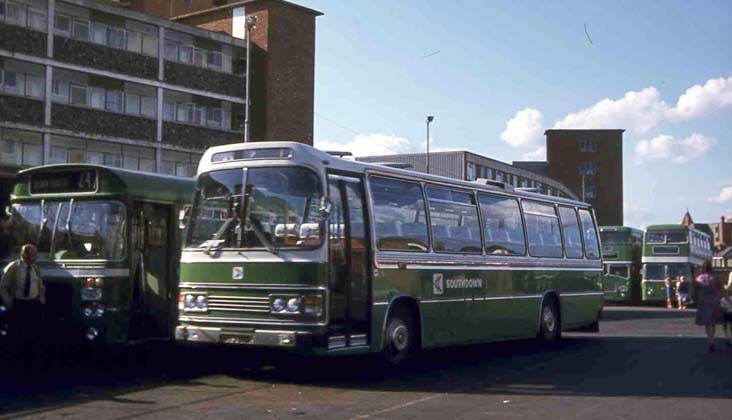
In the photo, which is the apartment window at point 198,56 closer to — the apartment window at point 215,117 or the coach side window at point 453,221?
the apartment window at point 215,117

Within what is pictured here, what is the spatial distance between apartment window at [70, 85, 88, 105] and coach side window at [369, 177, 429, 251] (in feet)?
107

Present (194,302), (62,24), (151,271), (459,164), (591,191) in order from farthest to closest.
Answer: (591,191)
(459,164)
(62,24)
(151,271)
(194,302)

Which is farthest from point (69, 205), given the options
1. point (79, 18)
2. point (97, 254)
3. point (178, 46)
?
point (178, 46)

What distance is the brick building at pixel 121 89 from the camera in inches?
1650

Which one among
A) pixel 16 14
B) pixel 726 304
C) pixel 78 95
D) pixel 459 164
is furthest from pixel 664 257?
pixel 459 164

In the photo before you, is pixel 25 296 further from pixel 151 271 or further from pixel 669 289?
pixel 669 289

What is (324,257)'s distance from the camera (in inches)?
495

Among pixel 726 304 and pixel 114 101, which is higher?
pixel 114 101

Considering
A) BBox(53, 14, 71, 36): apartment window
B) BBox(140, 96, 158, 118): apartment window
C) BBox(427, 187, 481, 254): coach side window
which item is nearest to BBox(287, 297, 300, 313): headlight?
BBox(427, 187, 481, 254): coach side window

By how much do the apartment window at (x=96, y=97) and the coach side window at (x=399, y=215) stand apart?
33.1m

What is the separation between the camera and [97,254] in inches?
557

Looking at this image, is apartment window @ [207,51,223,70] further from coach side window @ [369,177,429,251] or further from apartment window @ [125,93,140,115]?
coach side window @ [369,177,429,251]

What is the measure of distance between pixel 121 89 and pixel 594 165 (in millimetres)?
77022

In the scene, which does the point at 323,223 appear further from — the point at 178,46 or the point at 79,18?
the point at 178,46
